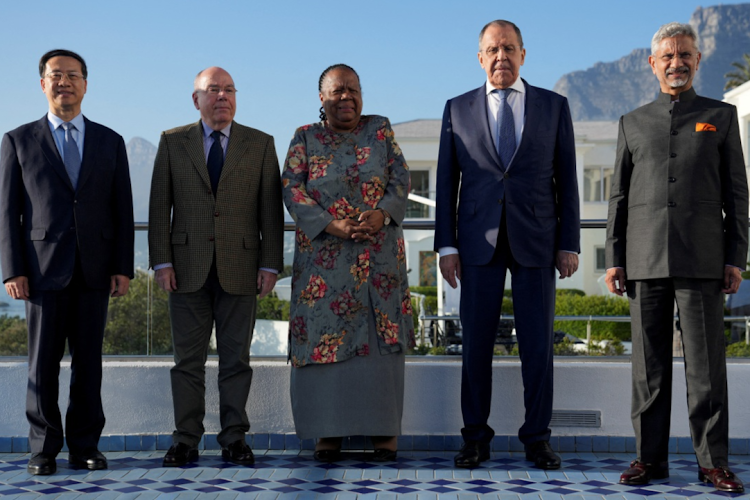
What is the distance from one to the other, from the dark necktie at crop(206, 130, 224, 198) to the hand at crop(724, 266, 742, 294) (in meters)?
2.30

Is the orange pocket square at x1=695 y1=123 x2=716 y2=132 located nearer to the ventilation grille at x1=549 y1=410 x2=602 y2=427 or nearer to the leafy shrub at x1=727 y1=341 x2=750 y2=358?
the leafy shrub at x1=727 y1=341 x2=750 y2=358

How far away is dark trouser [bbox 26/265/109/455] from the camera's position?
163 inches

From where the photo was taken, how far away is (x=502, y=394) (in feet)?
15.3

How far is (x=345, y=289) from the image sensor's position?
4.29m

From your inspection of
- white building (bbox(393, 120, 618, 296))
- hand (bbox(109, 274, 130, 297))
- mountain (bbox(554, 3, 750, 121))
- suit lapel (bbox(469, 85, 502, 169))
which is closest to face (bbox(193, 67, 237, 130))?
hand (bbox(109, 274, 130, 297))

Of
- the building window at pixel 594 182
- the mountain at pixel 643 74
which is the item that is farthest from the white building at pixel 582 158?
the mountain at pixel 643 74

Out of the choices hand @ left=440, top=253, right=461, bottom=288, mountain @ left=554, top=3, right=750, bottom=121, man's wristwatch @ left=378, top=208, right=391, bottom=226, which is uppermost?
mountain @ left=554, top=3, right=750, bottom=121

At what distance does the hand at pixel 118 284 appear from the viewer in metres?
4.25

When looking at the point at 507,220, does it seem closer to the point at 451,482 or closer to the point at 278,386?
the point at 451,482

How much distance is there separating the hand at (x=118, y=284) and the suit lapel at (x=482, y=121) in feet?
5.83

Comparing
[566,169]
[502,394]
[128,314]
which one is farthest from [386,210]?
[128,314]

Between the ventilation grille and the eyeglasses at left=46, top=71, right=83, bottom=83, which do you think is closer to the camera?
the eyeglasses at left=46, top=71, right=83, bottom=83

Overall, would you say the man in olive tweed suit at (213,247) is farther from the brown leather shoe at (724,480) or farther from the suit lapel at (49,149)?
the brown leather shoe at (724,480)

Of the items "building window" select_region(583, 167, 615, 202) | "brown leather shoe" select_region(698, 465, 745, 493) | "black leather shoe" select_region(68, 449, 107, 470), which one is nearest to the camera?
"brown leather shoe" select_region(698, 465, 745, 493)
